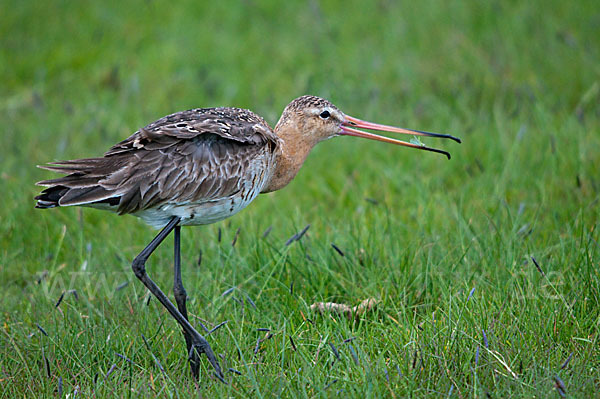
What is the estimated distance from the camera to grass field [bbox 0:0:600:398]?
13.0 ft

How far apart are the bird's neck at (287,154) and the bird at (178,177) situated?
0.54ft

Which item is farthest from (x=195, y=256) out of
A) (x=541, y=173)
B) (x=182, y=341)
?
(x=541, y=173)

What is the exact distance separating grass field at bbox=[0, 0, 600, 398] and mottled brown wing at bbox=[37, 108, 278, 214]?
2.69 ft

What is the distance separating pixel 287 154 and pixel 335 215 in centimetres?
132

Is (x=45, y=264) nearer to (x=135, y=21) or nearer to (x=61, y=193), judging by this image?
(x=61, y=193)

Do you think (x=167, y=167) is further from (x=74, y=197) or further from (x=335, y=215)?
(x=335, y=215)

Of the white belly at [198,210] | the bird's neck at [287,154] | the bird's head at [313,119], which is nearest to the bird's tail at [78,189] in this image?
the white belly at [198,210]

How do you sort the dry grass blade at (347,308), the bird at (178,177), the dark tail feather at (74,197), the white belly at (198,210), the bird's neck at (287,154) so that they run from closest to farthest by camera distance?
1. the dark tail feather at (74,197)
2. the bird at (178,177)
3. the white belly at (198,210)
4. the dry grass blade at (347,308)
5. the bird's neck at (287,154)

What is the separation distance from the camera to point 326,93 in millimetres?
7863

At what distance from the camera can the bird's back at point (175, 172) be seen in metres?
4.02

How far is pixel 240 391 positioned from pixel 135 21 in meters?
7.13

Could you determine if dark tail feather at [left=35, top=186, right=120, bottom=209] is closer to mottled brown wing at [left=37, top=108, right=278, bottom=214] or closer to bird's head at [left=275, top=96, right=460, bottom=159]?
mottled brown wing at [left=37, top=108, right=278, bottom=214]

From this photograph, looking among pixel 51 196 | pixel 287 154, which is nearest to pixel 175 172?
A: pixel 51 196

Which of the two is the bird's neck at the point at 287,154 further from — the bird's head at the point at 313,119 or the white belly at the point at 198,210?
the white belly at the point at 198,210
